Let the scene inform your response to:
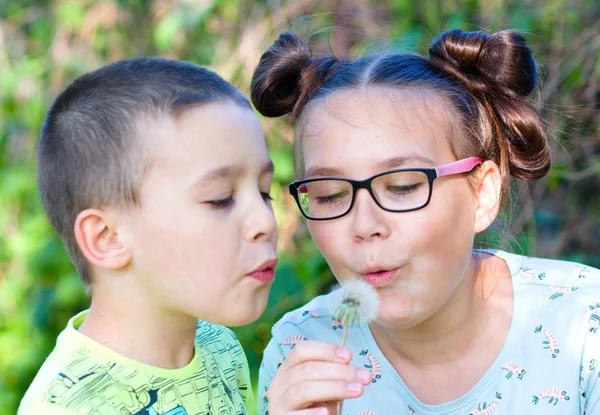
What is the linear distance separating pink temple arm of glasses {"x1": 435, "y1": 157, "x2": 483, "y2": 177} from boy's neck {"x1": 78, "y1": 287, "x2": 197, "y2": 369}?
2.42 ft

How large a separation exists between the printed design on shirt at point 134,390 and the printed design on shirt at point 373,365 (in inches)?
16.9

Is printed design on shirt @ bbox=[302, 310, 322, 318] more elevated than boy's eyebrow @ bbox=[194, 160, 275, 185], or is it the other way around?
boy's eyebrow @ bbox=[194, 160, 275, 185]

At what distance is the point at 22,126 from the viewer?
186 inches

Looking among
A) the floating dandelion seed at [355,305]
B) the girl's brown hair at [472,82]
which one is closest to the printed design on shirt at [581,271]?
the girl's brown hair at [472,82]

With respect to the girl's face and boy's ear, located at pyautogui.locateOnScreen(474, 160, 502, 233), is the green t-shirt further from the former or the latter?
boy's ear, located at pyautogui.locateOnScreen(474, 160, 502, 233)

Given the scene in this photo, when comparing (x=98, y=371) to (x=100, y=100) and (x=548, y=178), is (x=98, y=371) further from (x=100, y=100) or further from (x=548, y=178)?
(x=548, y=178)

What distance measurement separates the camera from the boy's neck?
181 centimetres

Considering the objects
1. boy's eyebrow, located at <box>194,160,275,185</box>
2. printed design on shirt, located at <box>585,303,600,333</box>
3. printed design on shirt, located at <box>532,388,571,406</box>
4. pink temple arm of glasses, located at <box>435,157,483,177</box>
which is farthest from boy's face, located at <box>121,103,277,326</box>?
printed design on shirt, located at <box>585,303,600,333</box>

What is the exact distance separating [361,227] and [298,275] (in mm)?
1746

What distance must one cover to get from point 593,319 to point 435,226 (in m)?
0.55

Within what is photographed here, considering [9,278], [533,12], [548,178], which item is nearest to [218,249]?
[548,178]

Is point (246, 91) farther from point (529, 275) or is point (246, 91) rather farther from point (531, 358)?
point (531, 358)

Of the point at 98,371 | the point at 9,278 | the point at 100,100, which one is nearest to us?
the point at 98,371

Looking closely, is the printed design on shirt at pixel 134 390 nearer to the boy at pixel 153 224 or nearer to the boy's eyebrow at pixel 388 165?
the boy at pixel 153 224
